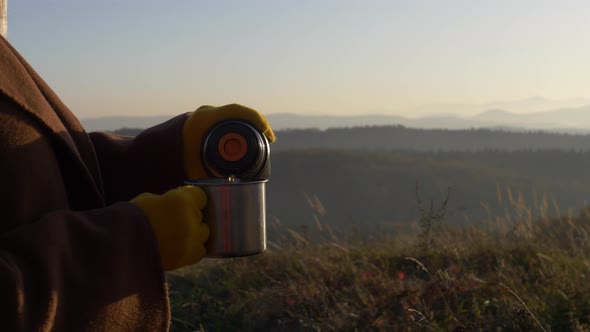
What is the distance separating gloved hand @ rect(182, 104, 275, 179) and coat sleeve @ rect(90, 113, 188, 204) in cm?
3

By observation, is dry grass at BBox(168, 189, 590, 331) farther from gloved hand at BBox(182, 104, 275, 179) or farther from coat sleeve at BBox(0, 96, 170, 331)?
coat sleeve at BBox(0, 96, 170, 331)

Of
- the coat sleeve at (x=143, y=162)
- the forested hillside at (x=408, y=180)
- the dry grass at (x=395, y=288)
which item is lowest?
the forested hillside at (x=408, y=180)

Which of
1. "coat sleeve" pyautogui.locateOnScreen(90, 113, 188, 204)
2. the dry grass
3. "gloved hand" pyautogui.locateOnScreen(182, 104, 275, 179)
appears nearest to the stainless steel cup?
"gloved hand" pyautogui.locateOnScreen(182, 104, 275, 179)

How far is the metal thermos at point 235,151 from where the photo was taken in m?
1.88

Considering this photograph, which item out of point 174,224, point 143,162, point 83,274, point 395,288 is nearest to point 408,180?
point 395,288

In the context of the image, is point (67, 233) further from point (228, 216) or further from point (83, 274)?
point (228, 216)

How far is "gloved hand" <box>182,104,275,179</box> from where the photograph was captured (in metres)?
2.05

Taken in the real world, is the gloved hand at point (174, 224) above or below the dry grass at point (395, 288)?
above

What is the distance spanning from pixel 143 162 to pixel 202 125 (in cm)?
30

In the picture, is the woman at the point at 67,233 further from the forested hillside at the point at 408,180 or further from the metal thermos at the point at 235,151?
the forested hillside at the point at 408,180

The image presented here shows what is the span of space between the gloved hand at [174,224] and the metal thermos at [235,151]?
0.92ft

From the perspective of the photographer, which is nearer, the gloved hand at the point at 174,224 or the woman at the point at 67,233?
the woman at the point at 67,233

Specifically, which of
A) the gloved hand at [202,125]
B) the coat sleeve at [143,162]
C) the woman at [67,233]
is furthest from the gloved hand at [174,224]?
the coat sleeve at [143,162]

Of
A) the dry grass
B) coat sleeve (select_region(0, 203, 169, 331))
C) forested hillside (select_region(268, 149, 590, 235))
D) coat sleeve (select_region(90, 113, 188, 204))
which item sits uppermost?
coat sleeve (select_region(90, 113, 188, 204))
